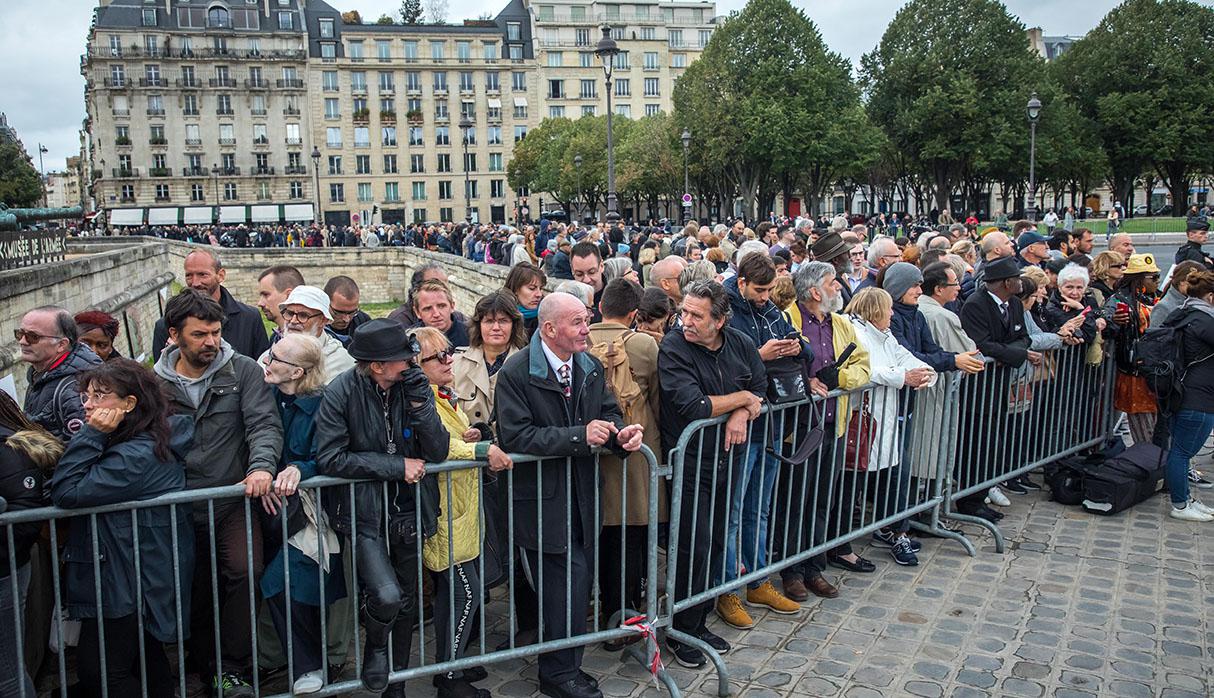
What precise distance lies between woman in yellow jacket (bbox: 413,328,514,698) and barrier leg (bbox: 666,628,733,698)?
1050mm

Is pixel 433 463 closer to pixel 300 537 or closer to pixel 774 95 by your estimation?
pixel 300 537

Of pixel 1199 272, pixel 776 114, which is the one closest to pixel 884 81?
pixel 776 114

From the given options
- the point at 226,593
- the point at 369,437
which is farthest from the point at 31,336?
the point at 369,437

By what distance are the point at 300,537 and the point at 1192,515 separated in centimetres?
655

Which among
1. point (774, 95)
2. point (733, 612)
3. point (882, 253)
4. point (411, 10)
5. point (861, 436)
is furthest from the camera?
point (411, 10)

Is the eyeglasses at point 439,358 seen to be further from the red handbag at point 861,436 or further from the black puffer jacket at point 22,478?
the red handbag at point 861,436

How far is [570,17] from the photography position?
305 feet

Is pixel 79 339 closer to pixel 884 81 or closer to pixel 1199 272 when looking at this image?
pixel 1199 272

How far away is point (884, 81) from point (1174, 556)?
4813 centimetres

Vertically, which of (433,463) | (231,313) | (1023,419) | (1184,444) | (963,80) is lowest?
(1184,444)

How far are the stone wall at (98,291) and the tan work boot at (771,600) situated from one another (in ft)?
24.9

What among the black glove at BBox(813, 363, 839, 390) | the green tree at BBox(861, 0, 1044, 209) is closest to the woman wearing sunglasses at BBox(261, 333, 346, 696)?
the black glove at BBox(813, 363, 839, 390)

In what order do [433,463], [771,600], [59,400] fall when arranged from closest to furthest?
1. [433,463]
2. [59,400]
3. [771,600]

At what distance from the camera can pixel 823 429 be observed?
5.61 metres
